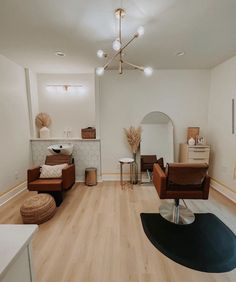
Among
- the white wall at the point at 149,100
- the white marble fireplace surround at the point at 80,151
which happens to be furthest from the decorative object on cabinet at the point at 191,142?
the white marble fireplace surround at the point at 80,151

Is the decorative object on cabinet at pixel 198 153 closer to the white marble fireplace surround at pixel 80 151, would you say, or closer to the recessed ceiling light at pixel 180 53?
the recessed ceiling light at pixel 180 53

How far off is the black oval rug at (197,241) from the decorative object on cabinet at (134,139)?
142 centimetres

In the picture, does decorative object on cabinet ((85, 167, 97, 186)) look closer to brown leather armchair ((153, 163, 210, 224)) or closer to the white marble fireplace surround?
the white marble fireplace surround

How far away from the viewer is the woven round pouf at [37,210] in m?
2.25

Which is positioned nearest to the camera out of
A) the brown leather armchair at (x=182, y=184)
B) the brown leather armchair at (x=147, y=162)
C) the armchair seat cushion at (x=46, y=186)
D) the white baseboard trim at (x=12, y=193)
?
the brown leather armchair at (x=182, y=184)

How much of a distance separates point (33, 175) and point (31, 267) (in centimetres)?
228

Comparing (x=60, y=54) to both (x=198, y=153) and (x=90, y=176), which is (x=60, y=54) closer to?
(x=90, y=176)

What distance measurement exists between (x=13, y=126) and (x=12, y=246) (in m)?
3.01

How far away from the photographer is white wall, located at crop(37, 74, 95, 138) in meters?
4.01

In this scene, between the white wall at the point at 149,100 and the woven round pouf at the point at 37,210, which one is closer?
the woven round pouf at the point at 37,210

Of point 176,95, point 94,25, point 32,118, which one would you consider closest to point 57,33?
point 94,25

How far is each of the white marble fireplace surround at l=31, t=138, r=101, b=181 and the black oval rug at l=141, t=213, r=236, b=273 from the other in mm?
1845

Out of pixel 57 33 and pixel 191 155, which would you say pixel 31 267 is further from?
pixel 191 155

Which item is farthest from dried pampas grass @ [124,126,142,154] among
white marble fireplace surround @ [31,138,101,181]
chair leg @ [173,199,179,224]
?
chair leg @ [173,199,179,224]
